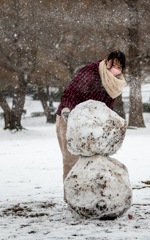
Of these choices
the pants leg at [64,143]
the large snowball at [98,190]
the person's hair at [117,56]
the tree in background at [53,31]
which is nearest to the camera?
the large snowball at [98,190]

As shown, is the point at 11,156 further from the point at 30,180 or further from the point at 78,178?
the point at 78,178

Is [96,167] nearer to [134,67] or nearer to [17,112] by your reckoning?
[17,112]

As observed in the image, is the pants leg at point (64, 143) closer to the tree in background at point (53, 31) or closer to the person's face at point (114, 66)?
the person's face at point (114, 66)

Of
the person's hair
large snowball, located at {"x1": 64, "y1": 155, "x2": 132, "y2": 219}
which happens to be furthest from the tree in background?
large snowball, located at {"x1": 64, "y1": 155, "x2": 132, "y2": 219}

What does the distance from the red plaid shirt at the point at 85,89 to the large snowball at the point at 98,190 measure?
2.25ft

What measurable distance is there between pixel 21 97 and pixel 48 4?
4365 mm

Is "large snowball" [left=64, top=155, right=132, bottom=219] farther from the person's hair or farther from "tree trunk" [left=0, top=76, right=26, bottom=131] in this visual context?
"tree trunk" [left=0, top=76, right=26, bottom=131]

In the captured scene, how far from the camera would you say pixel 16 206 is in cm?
532

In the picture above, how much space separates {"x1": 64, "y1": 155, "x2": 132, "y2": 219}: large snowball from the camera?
4.41 meters

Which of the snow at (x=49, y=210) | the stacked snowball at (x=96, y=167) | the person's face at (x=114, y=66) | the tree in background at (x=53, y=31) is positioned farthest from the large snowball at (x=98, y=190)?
the tree in background at (x=53, y=31)

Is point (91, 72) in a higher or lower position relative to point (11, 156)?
higher

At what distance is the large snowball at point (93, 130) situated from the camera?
4.50 meters

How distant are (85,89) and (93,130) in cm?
58

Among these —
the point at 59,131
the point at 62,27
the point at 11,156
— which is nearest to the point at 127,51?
the point at 62,27
